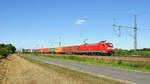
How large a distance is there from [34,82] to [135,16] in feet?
93.7

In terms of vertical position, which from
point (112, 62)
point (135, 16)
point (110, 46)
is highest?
point (135, 16)

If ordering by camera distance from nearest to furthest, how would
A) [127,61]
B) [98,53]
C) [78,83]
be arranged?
[78,83] → [127,61] → [98,53]

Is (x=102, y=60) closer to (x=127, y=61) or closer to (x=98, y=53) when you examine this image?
(x=127, y=61)

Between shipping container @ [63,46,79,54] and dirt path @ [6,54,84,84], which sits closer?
dirt path @ [6,54,84,84]

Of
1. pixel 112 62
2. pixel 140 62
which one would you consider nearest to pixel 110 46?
pixel 112 62

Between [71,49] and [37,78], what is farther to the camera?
[71,49]

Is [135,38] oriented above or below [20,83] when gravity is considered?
above

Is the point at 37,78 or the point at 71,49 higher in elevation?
the point at 71,49

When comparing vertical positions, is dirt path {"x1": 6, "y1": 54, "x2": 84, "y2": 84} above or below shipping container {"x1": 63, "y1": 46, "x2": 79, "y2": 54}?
below

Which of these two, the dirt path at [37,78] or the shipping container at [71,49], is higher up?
the shipping container at [71,49]

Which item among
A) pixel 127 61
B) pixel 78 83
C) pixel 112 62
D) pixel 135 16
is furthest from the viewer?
pixel 135 16

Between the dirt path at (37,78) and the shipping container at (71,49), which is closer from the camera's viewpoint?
the dirt path at (37,78)

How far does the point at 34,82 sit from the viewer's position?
1081 cm

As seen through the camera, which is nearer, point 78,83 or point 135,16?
point 78,83
